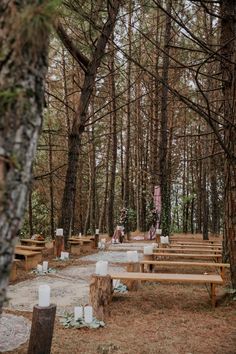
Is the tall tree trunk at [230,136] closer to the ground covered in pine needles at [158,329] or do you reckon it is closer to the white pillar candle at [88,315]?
the ground covered in pine needles at [158,329]

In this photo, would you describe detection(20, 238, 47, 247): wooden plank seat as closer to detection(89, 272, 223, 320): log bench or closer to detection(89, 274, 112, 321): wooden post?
detection(89, 272, 223, 320): log bench

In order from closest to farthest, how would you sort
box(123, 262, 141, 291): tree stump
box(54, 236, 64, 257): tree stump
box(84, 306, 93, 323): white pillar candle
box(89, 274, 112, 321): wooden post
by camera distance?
box(84, 306, 93, 323): white pillar candle < box(89, 274, 112, 321): wooden post < box(123, 262, 141, 291): tree stump < box(54, 236, 64, 257): tree stump

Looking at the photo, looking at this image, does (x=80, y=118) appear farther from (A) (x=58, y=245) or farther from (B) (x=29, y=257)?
(B) (x=29, y=257)

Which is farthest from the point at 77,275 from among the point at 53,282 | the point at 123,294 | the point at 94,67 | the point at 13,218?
the point at 13,218

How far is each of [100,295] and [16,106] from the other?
4.20 meters

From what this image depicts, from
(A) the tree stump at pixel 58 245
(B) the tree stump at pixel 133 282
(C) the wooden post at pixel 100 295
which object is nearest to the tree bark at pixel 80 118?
(A) the tree stump at pixel 58 245

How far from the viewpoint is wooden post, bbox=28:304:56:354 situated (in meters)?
3.64

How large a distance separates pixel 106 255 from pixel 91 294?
18.6 ft

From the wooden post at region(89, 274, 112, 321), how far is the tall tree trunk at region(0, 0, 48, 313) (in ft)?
12.8

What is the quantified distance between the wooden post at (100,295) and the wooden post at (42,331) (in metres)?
1.40

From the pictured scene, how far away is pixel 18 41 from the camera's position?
52.2 inches

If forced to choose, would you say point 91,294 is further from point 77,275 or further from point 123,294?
point 77,275

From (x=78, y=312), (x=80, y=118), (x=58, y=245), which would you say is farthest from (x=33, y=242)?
(x=78, y=312)

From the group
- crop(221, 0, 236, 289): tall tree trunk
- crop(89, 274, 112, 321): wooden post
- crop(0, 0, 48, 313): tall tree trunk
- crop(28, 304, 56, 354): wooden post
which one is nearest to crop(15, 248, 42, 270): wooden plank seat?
crop(89, 274, 112, 321): wooden post
